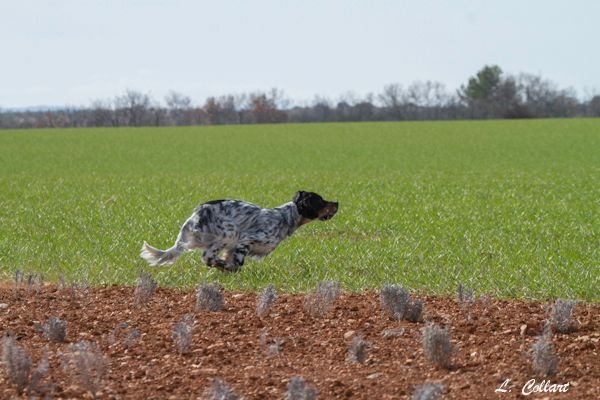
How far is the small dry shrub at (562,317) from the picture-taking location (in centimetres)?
777

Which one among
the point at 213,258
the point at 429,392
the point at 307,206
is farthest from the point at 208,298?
the point at 307,206

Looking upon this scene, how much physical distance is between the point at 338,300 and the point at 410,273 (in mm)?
2774

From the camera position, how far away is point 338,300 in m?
9.52

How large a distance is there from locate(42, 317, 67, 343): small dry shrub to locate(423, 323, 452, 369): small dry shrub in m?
2.78

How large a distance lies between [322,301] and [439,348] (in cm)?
207

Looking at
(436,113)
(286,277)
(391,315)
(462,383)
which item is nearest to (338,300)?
(391,315)

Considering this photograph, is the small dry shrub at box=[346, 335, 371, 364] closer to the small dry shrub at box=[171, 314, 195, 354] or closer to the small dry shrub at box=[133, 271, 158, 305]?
the small dry shrub at box=[171, 314, 195, 354]

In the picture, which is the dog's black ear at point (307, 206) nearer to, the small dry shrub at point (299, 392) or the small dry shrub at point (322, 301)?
the small dry shrub at point (322, 301)

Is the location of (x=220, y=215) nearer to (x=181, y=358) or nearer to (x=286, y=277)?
(x=286, y=277)

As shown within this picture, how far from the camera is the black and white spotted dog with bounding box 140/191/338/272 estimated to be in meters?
12.2

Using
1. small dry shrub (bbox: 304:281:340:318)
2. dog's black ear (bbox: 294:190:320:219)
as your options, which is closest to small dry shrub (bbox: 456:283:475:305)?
small dry shrub (bbox: 304:281:340:318)

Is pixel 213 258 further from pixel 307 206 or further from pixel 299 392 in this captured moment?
pixel 299 392

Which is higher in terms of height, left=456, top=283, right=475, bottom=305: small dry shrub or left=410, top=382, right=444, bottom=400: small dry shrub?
left=410, top=382, right=444, bottom=400: small dry shrub

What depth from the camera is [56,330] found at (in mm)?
7844
